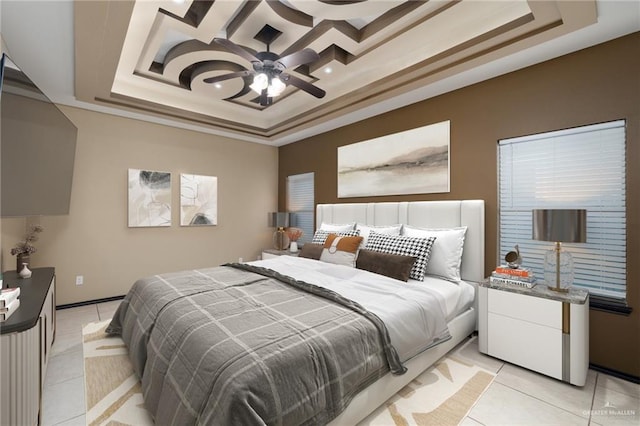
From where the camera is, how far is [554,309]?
216cm

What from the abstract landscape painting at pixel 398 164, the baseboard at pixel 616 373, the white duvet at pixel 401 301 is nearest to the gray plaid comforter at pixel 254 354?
the white duvet at pixel 401 301

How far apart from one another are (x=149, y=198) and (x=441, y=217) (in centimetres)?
402

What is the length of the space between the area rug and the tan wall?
1.68 meters

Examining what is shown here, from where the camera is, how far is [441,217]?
320cm

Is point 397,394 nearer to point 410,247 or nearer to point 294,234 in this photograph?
point 410,247

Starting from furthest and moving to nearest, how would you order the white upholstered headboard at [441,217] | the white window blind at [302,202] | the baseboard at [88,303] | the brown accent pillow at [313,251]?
the white window blind at [302,202] → the baseboard at [88,303] → the brown accent pillow at [313,251] → the white upholstered headboard at [441,217]

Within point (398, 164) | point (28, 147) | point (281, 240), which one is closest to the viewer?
point (28, 147)

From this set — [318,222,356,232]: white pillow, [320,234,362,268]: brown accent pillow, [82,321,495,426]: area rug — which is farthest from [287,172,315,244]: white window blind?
[82,321,495,426]: area rug

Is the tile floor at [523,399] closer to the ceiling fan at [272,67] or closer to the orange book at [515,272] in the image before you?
the orange book at [515,272]

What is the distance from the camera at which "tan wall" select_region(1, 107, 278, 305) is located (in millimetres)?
3670

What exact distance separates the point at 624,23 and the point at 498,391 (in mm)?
2795

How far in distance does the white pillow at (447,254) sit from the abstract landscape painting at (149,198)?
12.3 feet

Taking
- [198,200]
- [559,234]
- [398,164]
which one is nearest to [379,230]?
[398,164]

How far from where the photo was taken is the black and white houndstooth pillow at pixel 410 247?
2.76 meters
